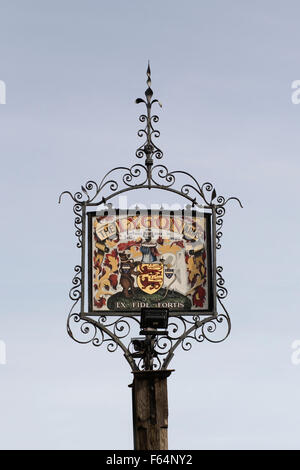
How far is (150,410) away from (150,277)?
1961mm

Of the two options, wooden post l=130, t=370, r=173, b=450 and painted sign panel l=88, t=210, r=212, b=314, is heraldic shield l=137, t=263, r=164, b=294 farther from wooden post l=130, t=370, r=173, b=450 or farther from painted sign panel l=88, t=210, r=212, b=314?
wooden post l=130, t=370, r=173, b=450

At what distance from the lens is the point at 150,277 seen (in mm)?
15633

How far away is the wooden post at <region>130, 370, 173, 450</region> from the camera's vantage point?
48.2 feet

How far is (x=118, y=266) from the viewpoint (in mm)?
15648

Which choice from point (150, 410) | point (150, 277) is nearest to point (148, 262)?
point (150, 277)

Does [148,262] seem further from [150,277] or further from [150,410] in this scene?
[150,410]

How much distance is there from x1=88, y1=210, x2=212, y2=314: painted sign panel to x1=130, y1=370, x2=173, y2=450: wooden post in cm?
110

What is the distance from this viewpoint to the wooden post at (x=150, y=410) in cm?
1470

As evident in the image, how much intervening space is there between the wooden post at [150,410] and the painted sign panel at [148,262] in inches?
43.2

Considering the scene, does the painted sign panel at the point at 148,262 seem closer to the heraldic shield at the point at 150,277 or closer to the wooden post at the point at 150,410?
the heraldic shield at the point at 150,277

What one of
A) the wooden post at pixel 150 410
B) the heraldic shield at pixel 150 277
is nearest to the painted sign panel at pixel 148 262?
the heraldic shield at pixel 150 277

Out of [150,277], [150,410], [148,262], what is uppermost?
[148,262]
